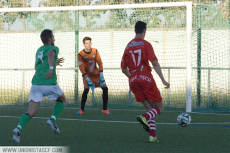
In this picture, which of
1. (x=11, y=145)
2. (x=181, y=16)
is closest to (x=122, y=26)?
(x=181, y=16)

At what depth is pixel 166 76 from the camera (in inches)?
547

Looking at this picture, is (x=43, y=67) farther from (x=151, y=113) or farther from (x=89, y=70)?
(x=89, y=70)

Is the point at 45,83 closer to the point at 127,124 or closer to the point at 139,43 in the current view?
the point at 139,43

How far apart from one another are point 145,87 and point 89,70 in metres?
5.04

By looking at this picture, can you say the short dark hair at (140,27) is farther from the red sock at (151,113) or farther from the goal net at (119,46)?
the goal net at (119,46)

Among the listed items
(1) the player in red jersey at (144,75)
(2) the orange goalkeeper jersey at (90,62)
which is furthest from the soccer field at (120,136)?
(2) the orange goalkeeper jersey at (90,62)

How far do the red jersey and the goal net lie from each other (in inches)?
232

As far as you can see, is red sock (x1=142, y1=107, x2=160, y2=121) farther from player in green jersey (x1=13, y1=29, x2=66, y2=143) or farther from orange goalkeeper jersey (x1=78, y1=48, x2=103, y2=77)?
orange goalkeeper jersey (x1=78, y1=48, x2=103, y2=77)

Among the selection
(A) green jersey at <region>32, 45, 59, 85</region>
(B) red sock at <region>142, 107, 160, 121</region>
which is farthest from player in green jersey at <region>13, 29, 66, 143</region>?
(B) red sock at <region>142, 107, 160, 121</region>

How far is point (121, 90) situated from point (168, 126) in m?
6.06

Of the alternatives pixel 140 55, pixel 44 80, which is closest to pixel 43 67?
pixel 44 80

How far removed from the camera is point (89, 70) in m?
11.0

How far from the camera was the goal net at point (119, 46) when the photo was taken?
41.4ft

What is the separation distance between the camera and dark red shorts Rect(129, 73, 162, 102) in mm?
6051
